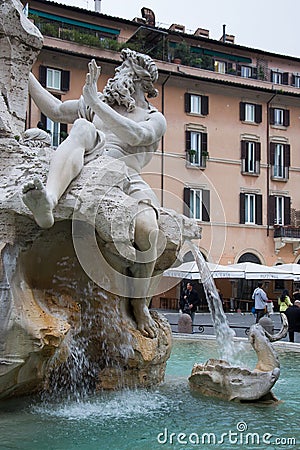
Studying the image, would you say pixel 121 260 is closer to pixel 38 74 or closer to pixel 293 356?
pixel 293 356

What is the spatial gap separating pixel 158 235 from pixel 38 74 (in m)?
23.0

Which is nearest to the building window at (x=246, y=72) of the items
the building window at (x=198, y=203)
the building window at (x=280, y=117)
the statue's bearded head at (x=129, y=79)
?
the building window at (x=280, y=117)

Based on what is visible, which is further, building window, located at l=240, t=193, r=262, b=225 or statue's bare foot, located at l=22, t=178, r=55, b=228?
building window, located at l=240, t=193, r=262, b=225

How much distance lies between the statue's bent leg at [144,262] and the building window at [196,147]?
24411 mm

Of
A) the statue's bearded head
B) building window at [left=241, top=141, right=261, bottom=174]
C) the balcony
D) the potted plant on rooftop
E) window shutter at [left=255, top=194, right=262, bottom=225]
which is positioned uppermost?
the potted plant on rooftop

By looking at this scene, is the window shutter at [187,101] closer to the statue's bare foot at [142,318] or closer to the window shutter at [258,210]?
the window shutter at [258,210]

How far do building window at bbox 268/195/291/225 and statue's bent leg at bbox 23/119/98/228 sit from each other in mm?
27160

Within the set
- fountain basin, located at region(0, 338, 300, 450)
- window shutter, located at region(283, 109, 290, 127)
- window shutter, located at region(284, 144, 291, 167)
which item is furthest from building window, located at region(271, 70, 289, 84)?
fountain basin, located at region(0, 338, 300, 450)

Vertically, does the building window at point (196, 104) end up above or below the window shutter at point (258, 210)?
above

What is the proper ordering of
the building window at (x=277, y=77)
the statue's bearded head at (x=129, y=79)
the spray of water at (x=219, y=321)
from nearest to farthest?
1. the statue's bearded head at (x=129, y=79)
2. the spray of water at (x=219, y=321)
3. the building window at (x=277, y=77)

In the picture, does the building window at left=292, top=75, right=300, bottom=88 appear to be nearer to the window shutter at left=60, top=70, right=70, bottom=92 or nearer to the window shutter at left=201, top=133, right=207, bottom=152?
the window shutter at left=201, top=133, right=207, bottom=152

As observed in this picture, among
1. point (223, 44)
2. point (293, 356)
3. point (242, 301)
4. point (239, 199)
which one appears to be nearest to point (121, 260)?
point (293, 356)

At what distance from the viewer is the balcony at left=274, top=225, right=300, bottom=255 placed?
101ft

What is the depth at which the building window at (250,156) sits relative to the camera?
31047mm
